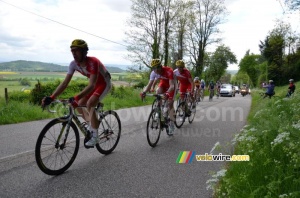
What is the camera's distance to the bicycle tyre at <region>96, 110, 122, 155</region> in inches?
209

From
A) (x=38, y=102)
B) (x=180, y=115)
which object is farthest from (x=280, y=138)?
(x=38, y=102)

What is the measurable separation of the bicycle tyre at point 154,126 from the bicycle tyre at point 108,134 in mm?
754

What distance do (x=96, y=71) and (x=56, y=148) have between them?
1.45 meters

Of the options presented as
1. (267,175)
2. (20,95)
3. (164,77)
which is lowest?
(267,175)

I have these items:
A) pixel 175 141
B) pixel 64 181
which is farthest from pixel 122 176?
pixel 175 141

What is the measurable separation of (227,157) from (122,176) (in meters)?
2.16

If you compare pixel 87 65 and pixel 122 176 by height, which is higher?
pixel 87 65

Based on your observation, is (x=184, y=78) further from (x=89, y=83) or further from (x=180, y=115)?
(x=89, y=83)

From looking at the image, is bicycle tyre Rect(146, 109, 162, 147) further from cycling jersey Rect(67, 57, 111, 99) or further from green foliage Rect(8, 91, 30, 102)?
green foliage Rect(8, 91, 30, 102)

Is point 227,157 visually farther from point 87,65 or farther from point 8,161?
point 8,161

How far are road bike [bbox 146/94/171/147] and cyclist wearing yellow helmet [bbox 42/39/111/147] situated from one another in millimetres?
1548

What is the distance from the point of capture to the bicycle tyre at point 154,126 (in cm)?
614

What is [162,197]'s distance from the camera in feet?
11.2

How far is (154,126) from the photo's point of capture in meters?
6.40
